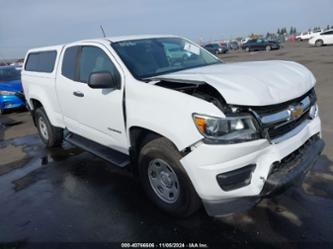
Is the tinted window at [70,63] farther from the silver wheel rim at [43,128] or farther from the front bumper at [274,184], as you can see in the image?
the front bumper at [274,184]

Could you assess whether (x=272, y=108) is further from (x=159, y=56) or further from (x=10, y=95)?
(x=10, y=95)

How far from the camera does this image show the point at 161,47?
14.1 feet

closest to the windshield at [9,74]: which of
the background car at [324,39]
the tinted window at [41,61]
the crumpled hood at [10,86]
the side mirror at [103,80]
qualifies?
the crumpled hood at [10,86]

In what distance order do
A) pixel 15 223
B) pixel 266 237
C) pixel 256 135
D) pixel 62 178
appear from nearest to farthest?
pixel 256 135
pixel 266 237
pixel 15 223
pixel 62 178

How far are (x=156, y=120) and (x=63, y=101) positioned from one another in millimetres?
2498

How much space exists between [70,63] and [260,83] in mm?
3145

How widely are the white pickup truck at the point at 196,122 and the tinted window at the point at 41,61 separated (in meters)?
1.37

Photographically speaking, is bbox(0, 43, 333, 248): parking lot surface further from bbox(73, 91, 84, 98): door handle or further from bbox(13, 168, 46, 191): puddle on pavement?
bbox(73, 91, 84, 98): door handle

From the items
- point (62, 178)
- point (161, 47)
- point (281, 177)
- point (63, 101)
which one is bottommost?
point (62, 178)

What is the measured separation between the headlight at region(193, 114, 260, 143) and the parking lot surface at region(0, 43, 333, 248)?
1043 mm

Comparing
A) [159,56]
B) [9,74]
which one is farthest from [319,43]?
[159,56]

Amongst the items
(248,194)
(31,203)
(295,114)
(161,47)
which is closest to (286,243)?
(248,194)

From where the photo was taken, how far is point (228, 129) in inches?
105

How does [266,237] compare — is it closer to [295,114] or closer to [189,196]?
[189,196]
